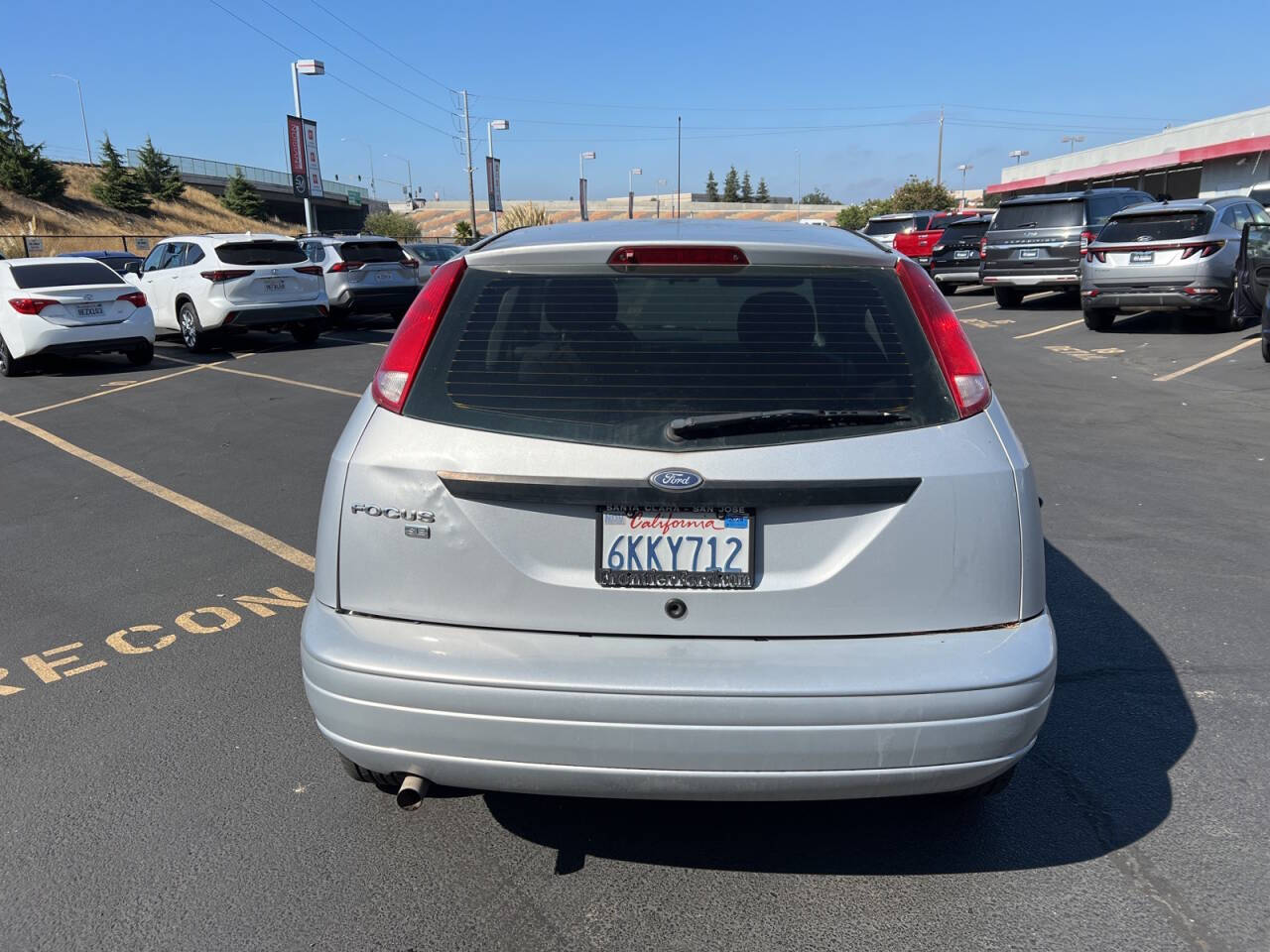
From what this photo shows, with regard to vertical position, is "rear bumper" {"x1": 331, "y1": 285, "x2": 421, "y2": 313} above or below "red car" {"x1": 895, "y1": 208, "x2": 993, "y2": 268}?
below

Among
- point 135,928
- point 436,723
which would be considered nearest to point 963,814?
point 436,723

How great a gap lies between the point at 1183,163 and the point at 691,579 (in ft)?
157

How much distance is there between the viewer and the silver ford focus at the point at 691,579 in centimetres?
233

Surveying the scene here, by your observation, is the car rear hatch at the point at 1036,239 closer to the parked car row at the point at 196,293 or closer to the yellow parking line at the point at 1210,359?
the yellow parking line at the point at 1210,359

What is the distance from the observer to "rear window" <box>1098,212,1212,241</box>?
44.3 ft

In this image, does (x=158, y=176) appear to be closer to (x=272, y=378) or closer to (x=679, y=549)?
(x=272, y=378)

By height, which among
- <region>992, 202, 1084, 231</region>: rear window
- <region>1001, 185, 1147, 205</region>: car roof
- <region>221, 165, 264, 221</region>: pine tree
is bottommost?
<region>992, 202, 1084, 231</region>: rear window

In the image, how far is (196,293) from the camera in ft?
49.6

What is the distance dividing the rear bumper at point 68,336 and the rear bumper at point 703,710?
43.0ft

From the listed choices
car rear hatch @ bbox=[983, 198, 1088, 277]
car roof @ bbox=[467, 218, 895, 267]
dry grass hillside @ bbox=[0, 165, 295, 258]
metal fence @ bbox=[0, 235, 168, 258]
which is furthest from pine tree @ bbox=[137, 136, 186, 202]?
car roof @ bbox=[467, 218, 895, 267]

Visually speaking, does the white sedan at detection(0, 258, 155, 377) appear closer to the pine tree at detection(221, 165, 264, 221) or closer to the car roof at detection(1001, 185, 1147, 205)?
the car roof at detection(1001, 185, 1147, 205)

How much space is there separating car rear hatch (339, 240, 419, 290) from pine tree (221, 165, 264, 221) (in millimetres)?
65915

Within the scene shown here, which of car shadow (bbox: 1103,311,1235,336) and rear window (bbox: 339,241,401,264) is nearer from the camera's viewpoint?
car shadow (bbox: 1103,311,1235,336)

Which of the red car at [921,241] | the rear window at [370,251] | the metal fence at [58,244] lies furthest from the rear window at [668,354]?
the metal fence at [58,244]
